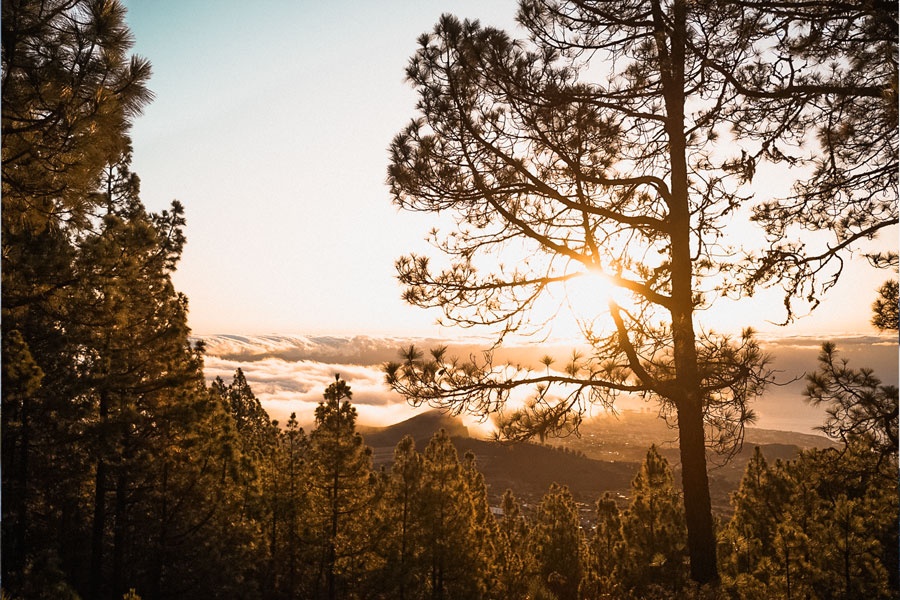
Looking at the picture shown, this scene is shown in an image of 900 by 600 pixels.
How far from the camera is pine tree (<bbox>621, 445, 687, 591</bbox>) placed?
1379 centimetres

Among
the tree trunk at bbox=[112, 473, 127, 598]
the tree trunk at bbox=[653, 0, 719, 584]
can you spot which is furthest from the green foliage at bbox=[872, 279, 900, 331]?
the tree trunk at bbox=[112, 473, 127, 598]

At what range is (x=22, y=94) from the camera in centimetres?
548

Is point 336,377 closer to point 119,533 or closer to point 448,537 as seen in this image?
point 119,533

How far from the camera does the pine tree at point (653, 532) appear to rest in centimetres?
1379

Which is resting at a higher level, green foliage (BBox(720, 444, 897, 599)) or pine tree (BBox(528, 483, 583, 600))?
green foliage (BBox(720, 444, 897, 599))

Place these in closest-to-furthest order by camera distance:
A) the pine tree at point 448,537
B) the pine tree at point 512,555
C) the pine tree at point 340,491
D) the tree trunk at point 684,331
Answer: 1. the tree trunk at point 684,331
2. the pine tree at point 340,491
3. the pine tree at point 448,537
4. the pine tree at point 512,555

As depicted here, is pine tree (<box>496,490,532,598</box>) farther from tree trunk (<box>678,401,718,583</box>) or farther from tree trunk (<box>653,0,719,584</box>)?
tree trunk (<box>653,0,719,584</box>)

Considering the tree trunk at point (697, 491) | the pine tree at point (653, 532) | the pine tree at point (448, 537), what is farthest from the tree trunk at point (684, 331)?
the pine tree at point (448, 537)

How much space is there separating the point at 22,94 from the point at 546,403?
22.1 feet

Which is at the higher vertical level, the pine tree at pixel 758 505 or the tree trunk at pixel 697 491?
the tree trunk at pixel 697 491

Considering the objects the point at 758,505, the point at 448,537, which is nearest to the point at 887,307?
the point at 758,505

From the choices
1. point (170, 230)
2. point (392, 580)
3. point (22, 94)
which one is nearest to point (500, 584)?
point (392, 580)

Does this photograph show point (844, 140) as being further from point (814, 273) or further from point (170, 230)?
point (170, 230)

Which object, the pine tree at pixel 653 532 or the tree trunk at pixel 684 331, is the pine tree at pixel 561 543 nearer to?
the pine tree at pixel 653 532
